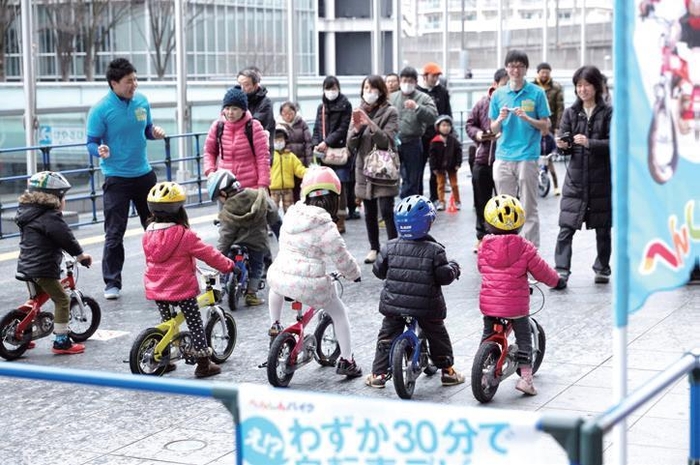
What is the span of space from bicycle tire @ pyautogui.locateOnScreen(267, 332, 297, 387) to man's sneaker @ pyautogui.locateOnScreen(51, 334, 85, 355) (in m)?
1.80

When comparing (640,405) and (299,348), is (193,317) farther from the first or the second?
(640,405)

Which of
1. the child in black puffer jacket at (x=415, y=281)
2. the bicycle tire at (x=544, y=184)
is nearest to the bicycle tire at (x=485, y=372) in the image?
the child in black puffer jacket at (x=415, y=281)

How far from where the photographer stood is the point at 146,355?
8344 mm

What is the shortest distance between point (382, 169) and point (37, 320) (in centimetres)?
435

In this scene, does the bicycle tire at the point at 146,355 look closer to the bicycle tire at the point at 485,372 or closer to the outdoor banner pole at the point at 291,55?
the bicycle tire at the point at 485,372

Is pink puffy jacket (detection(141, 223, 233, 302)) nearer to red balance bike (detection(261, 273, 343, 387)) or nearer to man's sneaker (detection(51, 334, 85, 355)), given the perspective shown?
red balance bike (detection(261, 273, 343, 387))

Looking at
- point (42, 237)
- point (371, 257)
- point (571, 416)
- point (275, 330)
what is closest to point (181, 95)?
point (371, 257)

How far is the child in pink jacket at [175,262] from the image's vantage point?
8453 millimetres

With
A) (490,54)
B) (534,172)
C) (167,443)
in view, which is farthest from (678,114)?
(490,54)

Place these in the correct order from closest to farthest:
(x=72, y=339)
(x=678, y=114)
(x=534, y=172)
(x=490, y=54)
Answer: (x=678, y=114)
(x=72, y=339)
(x=534, y=172)
(x=490, y=54)

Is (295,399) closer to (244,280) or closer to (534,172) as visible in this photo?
(244,280)

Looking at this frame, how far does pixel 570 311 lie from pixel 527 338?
258 centimetres

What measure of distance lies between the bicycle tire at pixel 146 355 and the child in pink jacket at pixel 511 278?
6.83ft

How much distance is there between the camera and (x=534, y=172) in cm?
1214
